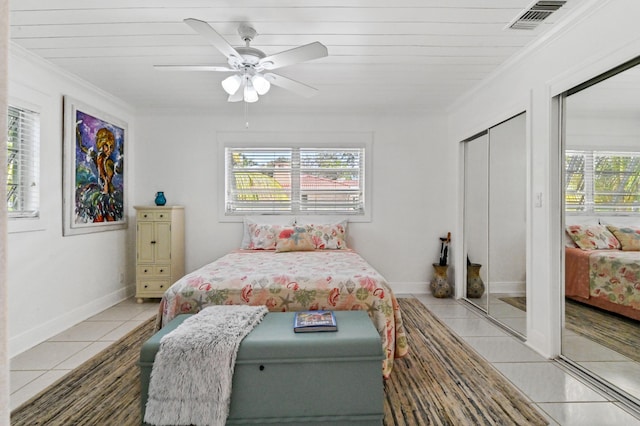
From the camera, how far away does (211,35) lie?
2.04 metres

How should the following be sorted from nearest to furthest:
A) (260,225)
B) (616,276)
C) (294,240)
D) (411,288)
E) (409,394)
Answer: (409,394), (616,276), (294,240), (260,225), (411,288)

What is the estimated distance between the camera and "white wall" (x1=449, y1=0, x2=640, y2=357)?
206 cm

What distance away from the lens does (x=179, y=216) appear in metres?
4.43

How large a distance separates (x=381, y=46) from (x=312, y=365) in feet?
7.99

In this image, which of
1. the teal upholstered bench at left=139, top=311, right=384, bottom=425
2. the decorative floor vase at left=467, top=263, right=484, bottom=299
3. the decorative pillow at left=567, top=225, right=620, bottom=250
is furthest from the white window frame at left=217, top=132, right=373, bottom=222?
the teal upholstered bench at left=139, top=311, right=384, bottom=425

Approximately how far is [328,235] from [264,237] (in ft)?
2.61

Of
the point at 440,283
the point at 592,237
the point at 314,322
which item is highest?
the point at 592,237

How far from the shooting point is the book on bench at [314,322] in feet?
6.27

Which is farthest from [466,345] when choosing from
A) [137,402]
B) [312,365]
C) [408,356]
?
[137,402]

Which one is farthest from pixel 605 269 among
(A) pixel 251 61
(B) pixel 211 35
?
(B) pixel 211 35

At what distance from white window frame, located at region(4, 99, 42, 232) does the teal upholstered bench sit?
2032 millimetres

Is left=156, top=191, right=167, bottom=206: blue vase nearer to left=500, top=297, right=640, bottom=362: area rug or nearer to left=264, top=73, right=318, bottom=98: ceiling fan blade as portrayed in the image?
left=264, top=73, right=318, bottom=98: ceiling fan blade

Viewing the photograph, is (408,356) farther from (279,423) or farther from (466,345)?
(279,423)

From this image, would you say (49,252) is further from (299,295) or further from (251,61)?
(251,61)
